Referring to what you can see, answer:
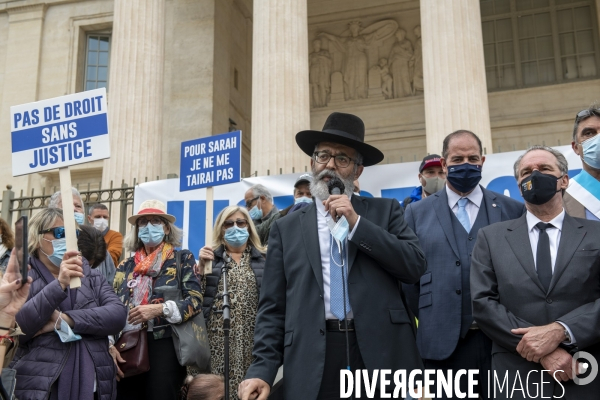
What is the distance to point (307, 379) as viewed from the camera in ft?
12.0

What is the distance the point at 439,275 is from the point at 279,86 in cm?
992

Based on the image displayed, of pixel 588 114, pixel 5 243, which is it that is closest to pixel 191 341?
pixel 5 243

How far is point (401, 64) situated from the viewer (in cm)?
2138

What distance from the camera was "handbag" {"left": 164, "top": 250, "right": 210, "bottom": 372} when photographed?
222 inches

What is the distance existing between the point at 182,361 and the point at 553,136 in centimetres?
1643

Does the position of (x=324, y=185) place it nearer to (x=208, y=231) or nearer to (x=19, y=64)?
Result: (x=208, y=231)

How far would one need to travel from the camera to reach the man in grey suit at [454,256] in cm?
438

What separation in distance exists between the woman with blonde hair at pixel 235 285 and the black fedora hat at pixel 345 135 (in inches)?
88.9

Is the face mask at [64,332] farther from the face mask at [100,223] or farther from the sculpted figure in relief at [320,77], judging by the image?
the sculpted figure in relief at [320,77]

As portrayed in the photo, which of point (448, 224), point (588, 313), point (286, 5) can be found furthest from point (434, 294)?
point (286, 5)

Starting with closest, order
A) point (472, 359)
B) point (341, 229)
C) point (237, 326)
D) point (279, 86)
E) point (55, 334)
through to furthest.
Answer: point (341, 229)
point (472, 359)
point (55, 334)
point (237, 326)
point (279, 86)

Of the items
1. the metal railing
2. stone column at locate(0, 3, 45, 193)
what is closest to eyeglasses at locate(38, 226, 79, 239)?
the metal railing

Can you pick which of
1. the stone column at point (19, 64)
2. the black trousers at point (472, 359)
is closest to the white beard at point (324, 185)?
the black trousers at point (472, 359)

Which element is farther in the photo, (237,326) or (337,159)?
(237,326)
